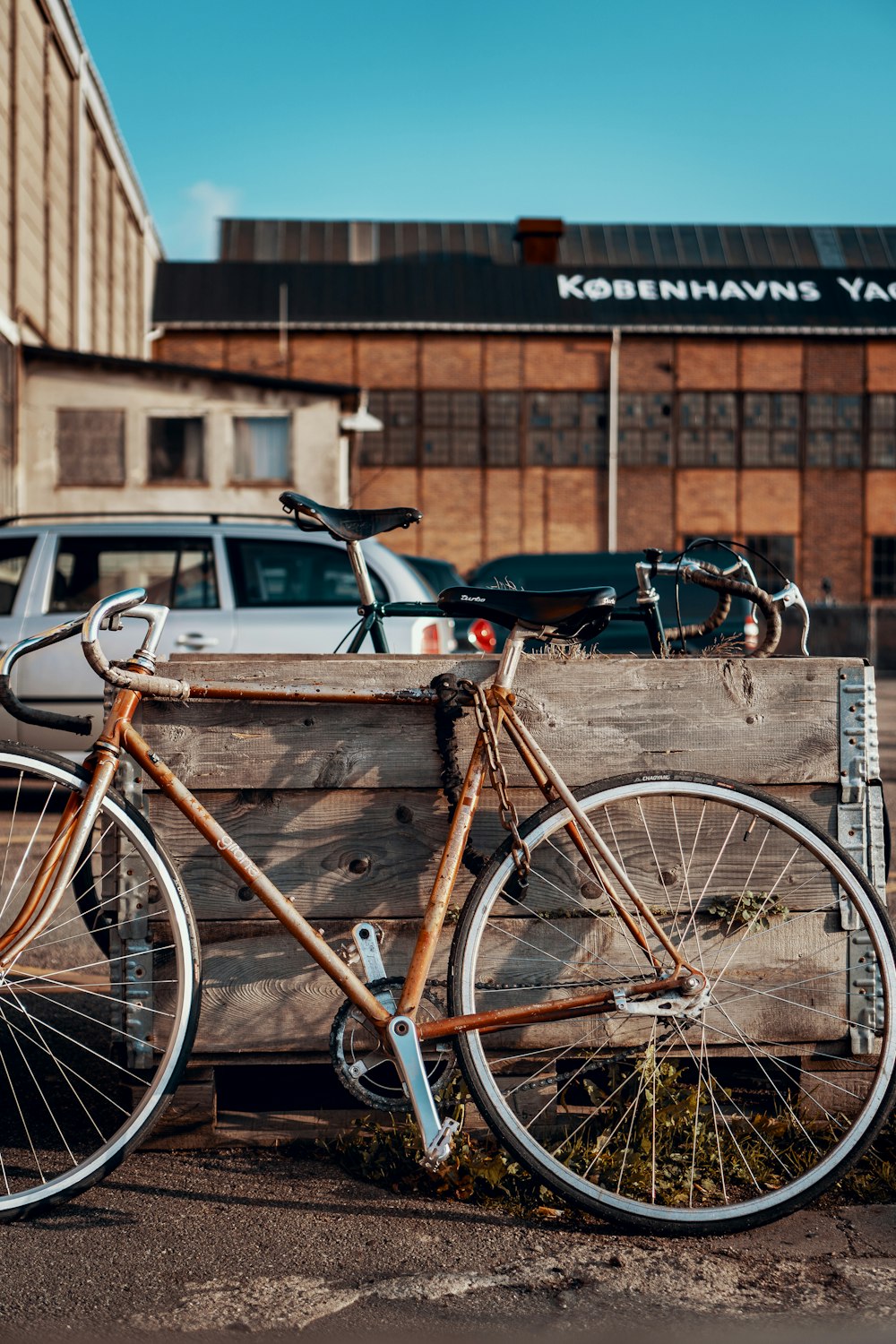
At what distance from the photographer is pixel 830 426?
1553 inches

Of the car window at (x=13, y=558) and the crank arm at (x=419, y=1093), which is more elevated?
the car window at (x=13, y=558)

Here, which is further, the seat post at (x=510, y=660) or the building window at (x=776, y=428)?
the building window at (x=776, y=428)

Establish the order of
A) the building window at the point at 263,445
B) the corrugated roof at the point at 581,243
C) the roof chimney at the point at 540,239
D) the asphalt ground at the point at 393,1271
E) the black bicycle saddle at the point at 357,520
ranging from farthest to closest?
the corrugated roof at the point at 581,243, the roof chimney at the point at 540,239, the building window at the point at 263,445, the black bicycle saddle at the point at 357,520, the asphalt ground at the point at 393,1271

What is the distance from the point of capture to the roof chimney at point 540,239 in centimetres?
4388

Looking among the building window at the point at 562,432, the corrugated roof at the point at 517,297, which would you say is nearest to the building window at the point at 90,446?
the corrugated roof at the point at 517,297

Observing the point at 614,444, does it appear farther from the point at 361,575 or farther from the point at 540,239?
the point at 361,575

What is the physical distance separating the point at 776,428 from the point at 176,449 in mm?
20464

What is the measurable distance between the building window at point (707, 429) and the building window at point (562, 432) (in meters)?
2.39

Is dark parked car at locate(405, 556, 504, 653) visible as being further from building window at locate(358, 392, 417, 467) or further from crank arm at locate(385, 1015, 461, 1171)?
building window at locate(358, 392, 417, 467)

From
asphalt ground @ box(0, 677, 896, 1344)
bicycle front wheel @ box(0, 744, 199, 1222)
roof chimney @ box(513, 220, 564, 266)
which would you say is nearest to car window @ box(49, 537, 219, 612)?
bicycle front wheel @ box(0, 744, 199, 1222)

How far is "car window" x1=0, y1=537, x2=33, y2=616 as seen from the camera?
904 centimetres

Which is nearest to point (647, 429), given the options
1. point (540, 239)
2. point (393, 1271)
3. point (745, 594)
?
point (540, 239)

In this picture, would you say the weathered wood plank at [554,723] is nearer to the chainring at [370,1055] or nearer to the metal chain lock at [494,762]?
the metal chain lock at [494,762]

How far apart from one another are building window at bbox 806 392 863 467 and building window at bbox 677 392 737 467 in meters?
2.33
